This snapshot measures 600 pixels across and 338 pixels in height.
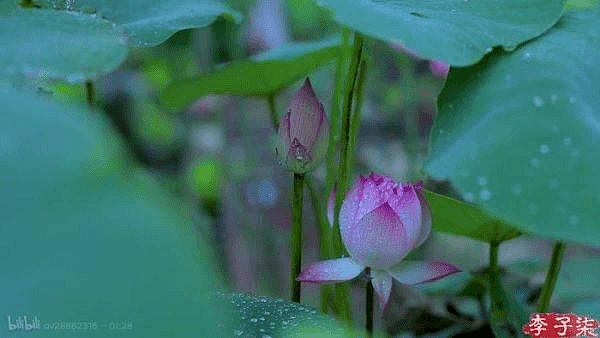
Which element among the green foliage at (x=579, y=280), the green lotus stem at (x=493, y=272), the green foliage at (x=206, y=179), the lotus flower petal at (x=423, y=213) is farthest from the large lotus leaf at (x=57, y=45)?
the green foliage at (x=206, y=179)

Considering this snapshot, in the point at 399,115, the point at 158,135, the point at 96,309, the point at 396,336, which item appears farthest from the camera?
the point at 158,135

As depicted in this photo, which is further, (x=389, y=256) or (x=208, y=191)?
(x=208, y=191)

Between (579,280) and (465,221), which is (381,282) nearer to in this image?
(465,221)

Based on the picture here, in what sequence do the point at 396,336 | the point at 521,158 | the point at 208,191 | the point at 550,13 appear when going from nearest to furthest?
the point at 521,158 < the point at 550,13 < the point at 396,336 < the point at 208,191

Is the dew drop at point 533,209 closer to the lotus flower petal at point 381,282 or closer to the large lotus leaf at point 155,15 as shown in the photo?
the lotus flower petal at point 381,282

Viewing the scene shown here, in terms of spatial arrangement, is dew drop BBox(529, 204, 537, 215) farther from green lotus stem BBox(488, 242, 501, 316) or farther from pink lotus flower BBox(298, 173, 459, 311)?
green lotus stem BBox(488, 242, 501, 316)

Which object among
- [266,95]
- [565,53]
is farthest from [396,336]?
[565,53]

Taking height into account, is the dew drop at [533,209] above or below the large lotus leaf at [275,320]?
above

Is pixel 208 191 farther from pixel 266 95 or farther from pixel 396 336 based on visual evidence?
pixel 396 336
